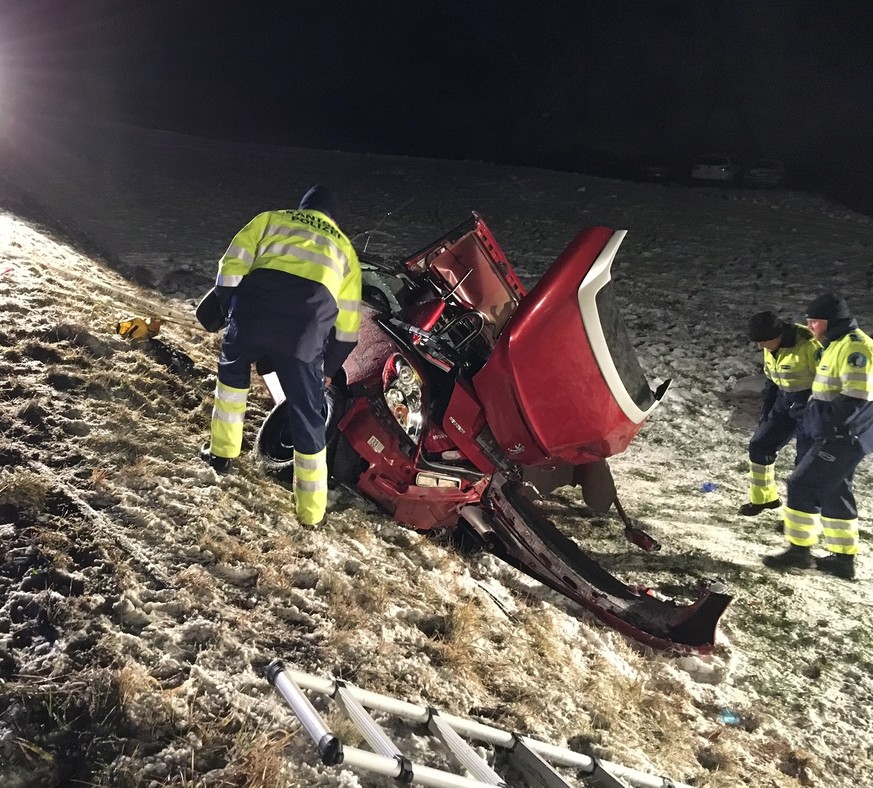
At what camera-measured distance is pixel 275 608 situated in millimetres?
2748

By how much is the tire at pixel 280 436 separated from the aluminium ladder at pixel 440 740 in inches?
60.7

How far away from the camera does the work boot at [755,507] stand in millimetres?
5695

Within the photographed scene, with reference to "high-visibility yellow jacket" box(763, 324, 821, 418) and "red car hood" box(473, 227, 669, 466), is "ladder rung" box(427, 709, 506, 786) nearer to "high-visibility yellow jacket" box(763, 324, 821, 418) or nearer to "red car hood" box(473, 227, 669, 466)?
"red car hood" box(473, 227, 669, 466)

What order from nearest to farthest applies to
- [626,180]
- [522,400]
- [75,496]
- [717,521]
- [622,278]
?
[75,496] → [522,400] → [717,521] → [622,278] → [626,180]

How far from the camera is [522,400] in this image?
3.20m

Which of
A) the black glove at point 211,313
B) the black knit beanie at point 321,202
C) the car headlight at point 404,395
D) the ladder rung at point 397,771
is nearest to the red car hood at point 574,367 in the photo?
the car headlight at point 404,395

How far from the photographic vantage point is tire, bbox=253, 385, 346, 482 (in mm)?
3654

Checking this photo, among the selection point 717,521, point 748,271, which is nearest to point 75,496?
point 717,521

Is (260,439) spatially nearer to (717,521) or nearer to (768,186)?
(717,521)

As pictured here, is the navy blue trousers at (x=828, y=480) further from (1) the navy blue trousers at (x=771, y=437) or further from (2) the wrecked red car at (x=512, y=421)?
(2) the wrecked red car at (x=512, y=421)

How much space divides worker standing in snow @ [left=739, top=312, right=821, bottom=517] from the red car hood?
107 inches

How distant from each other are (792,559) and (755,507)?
800 mm

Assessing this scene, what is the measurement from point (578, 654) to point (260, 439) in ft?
6.95

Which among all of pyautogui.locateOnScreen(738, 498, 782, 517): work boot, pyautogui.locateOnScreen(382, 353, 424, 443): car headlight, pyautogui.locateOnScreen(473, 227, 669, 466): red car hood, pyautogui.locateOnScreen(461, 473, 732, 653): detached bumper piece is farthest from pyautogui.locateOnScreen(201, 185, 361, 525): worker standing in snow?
pyautogui.locateOnScreen(738, 498, 782, 517): work boot
